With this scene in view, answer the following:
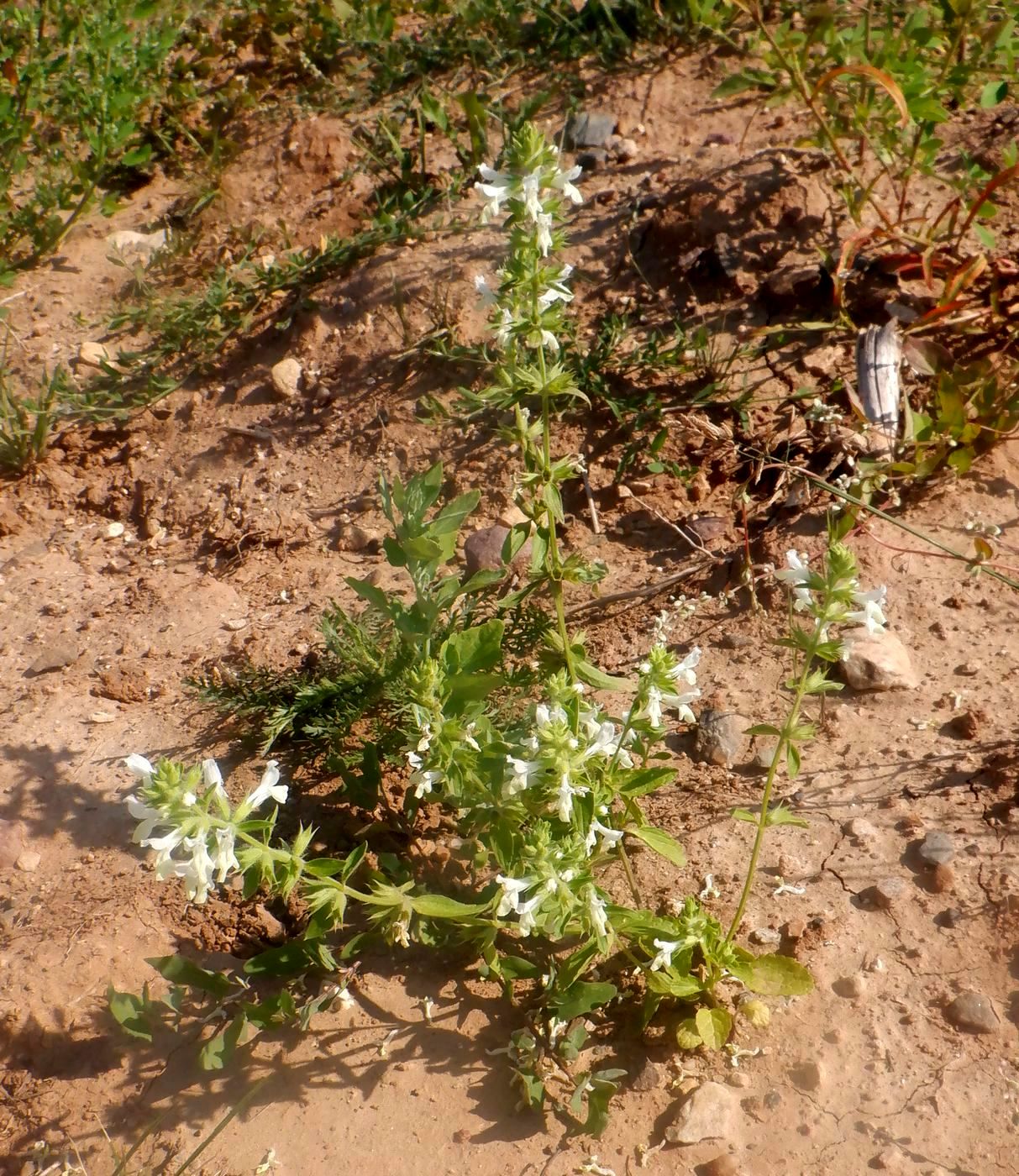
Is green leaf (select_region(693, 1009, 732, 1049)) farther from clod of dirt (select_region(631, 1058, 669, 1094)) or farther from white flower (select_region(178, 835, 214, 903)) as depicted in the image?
white flower (select_region(178, 835, 214, 903))

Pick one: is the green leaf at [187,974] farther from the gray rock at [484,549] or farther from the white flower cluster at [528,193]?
the white flower cluster at [528,193]

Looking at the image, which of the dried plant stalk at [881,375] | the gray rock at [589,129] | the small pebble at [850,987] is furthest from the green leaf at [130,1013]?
the gray rock at [589,129]

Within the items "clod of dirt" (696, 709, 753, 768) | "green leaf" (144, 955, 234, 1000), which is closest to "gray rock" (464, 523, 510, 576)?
"clod of dirt" (696, 709, 753, 768)

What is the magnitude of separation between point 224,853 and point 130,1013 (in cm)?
83

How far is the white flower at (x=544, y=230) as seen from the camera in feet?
8.00

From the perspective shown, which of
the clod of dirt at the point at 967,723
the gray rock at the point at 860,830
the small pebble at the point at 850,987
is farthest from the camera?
the clod of dirt at the point at 967,723

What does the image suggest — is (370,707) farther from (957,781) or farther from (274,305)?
(274,305)

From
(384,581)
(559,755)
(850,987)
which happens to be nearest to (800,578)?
(559,755)

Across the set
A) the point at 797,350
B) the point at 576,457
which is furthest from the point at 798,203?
the point at 576,457

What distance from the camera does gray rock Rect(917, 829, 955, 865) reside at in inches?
109

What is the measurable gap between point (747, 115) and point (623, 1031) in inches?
154

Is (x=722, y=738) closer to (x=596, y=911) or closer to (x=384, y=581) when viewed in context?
(x=596, y=911)

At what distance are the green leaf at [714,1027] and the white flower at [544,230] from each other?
Answer: 1.84 m

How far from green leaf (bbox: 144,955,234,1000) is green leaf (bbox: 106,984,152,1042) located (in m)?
0.09
